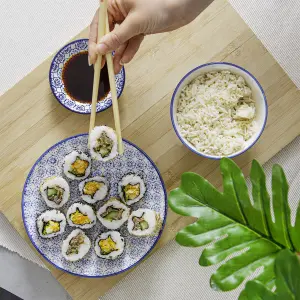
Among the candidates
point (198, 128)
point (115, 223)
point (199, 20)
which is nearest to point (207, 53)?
point (199, 20)

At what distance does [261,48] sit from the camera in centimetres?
197

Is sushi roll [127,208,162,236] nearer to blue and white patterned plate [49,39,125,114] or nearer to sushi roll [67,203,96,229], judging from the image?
sushi roll [67,203,96,229]

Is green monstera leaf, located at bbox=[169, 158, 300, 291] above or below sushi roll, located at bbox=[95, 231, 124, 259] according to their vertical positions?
above

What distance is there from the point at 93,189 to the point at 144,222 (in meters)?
0.21

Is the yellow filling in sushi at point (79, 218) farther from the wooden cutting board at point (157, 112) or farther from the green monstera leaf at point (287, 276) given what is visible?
the green monstera leaf at point (287, 276)

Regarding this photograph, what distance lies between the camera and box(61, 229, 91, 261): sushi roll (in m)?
1.89

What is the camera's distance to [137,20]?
169cm

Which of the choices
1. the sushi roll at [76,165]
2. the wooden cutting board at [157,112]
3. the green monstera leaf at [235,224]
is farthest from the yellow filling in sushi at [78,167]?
the green monstera leaf at [235,224]

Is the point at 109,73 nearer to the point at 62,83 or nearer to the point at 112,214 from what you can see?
the point at 62,83

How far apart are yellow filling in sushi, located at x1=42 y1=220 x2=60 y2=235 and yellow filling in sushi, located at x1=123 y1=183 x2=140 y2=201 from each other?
0.26 meters

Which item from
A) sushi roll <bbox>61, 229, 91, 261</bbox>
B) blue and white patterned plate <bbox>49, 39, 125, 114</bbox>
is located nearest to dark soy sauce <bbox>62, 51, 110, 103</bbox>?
blue and white patterned plate <bbox>49, 39, 125, 114</bbox>

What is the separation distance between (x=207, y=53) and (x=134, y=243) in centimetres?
73

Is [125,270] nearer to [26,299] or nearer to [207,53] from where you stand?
[26,299]

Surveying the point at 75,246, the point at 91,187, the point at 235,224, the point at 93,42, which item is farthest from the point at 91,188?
the point at 235,224
